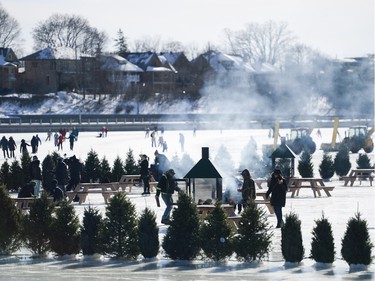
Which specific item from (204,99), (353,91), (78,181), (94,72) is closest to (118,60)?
(94,72)

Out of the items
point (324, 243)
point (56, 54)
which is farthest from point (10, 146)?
point (56, 54)

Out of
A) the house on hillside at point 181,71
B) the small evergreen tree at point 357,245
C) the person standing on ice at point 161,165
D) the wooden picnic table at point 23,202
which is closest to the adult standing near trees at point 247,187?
the wooden picnic table at point 23,202

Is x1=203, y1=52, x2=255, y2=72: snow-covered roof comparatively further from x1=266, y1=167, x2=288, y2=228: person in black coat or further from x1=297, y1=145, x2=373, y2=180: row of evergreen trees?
x1=266, y1=167, x2=288, y2=228: person in black coat

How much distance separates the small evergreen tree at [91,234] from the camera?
1931 centimetres

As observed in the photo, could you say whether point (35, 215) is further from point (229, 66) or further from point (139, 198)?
point (229, 66)

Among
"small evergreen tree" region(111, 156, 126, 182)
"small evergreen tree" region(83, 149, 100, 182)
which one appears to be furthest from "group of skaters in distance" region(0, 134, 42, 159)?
"small evergreen tree" region(111, 156, 126, 182)

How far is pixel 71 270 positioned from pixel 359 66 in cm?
14985

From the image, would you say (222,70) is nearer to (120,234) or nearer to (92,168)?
(92,168)

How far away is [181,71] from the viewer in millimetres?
148750

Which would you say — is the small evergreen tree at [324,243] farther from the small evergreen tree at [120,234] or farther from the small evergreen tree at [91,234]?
the small evergreen tree at [91,234]

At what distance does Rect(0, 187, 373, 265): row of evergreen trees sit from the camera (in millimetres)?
17922

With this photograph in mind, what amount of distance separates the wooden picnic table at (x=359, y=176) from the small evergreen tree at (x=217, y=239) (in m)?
17.3

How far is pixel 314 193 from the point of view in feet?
101

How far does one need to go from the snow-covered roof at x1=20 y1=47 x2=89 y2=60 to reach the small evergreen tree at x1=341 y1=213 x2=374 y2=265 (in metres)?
120
